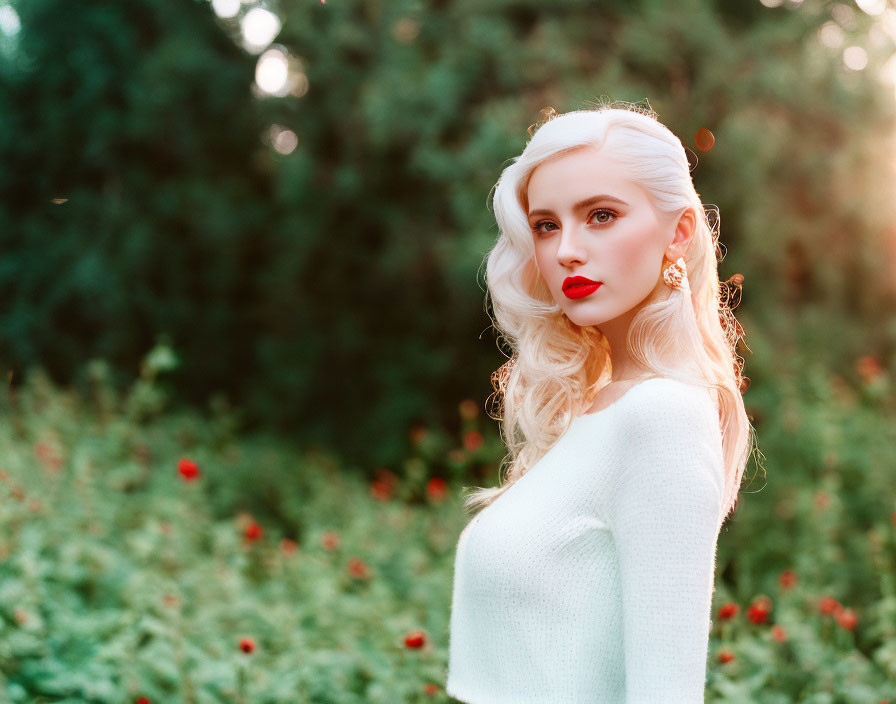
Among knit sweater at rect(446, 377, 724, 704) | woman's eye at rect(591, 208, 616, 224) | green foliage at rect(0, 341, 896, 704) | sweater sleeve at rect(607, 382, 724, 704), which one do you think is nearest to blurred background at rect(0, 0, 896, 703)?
green foliage at rect(0, 341, 896, 704)

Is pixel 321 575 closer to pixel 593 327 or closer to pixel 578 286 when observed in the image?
pixel 593 327

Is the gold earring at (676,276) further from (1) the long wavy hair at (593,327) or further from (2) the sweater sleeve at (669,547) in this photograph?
(2) the sweater sleeve at (669,547)

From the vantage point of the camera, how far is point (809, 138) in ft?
18.6

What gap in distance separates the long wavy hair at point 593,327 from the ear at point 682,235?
0.7 inches

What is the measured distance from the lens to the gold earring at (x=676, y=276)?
1515 millimetres

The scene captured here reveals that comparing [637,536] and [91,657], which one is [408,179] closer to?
[91,657]

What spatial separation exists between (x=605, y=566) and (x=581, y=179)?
671mm

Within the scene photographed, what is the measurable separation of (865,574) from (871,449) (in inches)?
38.3

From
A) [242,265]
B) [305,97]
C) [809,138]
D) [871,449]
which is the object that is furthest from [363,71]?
[871,449]

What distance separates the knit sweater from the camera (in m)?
1.26

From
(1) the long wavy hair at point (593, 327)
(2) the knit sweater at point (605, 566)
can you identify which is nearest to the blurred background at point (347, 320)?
(1) the long wavy hair at point (593, 327)

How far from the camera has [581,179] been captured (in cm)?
149

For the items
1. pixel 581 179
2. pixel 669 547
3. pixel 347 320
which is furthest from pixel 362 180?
pixel 669 547

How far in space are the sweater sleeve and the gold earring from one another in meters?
0.26
